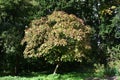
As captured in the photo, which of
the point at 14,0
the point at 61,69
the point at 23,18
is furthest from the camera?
the point at 61,69

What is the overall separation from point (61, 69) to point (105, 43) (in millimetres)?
5937

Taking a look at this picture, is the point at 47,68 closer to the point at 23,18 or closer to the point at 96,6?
the point at 23,18

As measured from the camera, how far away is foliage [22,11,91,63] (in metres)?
20.2

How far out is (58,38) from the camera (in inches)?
795

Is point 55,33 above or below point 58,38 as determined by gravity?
above

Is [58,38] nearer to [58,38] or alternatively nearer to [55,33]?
[58,38]

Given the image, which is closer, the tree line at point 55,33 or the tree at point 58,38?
the tree at point 58,38

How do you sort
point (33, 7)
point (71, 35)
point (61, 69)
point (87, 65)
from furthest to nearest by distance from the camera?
point (87, 65) → point (61, 69) → point (33, 7) → point (71, 35)

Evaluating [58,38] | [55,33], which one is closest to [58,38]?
[58,38]

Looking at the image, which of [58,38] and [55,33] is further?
[55,33]

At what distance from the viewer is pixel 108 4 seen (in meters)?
31.1

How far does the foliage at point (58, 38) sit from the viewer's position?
20.2m

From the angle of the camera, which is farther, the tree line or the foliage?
the tree line

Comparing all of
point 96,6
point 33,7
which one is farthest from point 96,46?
point 33,7
